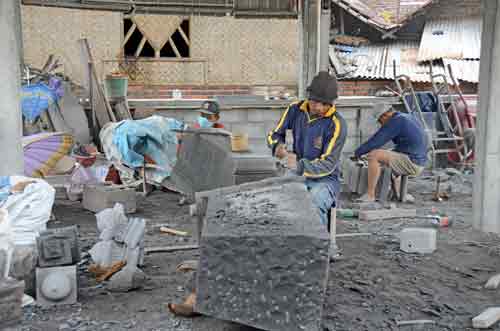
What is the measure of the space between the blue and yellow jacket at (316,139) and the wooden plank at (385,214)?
2.40m

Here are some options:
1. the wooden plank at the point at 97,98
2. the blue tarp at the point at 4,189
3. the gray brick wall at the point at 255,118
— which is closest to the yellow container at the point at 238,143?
the gray brick wall at the point at 255,118

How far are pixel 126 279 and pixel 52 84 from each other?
18.4 ft

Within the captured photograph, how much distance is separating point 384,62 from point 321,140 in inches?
404

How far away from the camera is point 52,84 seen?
9594 millimetres

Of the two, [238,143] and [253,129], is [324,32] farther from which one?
[238,143]

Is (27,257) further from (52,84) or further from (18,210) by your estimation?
(52,84)

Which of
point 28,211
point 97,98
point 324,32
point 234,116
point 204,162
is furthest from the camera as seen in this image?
point 324,32

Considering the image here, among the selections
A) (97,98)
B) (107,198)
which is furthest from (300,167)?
(97,98)

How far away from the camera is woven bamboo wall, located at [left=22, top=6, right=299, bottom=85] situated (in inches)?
489

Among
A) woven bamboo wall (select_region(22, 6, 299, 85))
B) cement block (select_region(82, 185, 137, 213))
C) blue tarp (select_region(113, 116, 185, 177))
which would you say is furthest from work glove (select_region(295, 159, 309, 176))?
woven bamboo wall (select_region(22, 6, 299, 85))

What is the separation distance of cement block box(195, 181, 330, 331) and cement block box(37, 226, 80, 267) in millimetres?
1519

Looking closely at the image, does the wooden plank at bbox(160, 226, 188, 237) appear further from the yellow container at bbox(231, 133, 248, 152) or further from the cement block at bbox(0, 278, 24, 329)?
the cement block at bbox(0, 278, 24, 329)

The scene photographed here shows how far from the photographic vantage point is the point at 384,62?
15047 millimetres

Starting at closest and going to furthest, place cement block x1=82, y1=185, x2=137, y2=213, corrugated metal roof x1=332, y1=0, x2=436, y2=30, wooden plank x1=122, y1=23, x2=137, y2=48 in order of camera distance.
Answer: cement block x1=82, y1=185, x2=137, y2=213
wooden plank x1=122, y1=23, x2=137, y2=48
corrugated metal roof x1=332, y1=0, x2=436, y2=30
